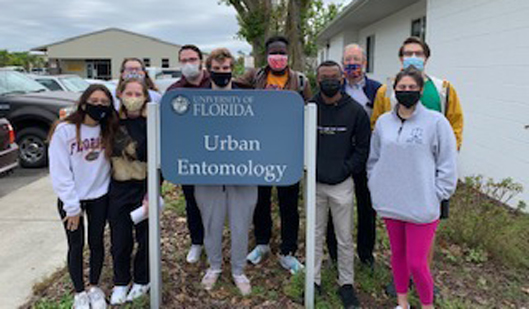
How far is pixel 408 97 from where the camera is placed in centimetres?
277

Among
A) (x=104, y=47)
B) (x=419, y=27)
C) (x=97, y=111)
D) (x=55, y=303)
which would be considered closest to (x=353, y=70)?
(x=97, y=111)

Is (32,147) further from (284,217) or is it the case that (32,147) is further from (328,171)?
(328,171)

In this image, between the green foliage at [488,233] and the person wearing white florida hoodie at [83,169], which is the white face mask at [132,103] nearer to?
the person wearing white florida hoodie at [83,169]

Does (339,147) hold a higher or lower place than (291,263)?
higher

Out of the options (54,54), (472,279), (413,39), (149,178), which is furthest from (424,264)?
(54,54)

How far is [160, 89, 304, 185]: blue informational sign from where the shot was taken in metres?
2.90

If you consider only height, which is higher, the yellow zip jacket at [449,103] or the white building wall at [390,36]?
the white building wall at [390,36]

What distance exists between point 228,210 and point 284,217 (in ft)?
1.92

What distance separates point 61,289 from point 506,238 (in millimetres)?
3918

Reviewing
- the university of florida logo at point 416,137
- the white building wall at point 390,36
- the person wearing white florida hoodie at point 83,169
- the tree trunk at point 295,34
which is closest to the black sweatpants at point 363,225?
the university of florida logo at point 416,137

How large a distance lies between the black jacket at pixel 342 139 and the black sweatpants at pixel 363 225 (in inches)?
15.5

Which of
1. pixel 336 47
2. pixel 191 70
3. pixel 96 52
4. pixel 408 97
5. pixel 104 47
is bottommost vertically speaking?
pixel 408 97

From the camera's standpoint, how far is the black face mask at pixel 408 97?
2.77 m

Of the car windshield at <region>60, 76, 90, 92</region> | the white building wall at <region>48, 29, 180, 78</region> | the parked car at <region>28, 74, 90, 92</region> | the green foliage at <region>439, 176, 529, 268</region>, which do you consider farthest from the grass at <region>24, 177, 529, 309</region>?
the white building wall at <region>48, 29, 180, 78</region>
